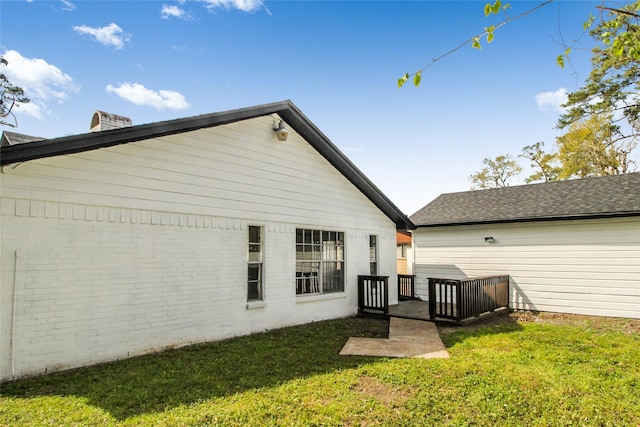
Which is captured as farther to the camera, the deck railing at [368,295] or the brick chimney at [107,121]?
the deck railing at [368,295]

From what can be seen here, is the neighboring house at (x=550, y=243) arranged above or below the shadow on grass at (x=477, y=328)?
above

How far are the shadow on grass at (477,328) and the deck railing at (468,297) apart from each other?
192mm

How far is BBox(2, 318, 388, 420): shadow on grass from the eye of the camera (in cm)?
434

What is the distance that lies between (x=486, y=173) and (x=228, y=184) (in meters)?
33.9

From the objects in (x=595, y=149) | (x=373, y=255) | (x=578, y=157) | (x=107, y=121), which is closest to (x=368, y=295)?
(x=373, y=255)

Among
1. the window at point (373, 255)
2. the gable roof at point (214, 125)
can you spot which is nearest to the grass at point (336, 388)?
the gable roof at point (214, 125)

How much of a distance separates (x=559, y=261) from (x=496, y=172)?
27.4 meters

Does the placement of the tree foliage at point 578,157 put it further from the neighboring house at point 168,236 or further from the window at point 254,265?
the window at point 254,265

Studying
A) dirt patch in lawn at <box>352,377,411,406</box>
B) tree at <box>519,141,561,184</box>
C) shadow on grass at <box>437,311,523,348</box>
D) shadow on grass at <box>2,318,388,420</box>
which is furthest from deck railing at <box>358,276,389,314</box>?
tree at <box>519,141,561,184</box>

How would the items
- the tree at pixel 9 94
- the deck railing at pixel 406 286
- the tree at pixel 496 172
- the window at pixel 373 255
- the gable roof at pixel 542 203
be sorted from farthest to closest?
the tree at pixel 496 172
the tree at pixel 9 94
the deck railing at pixel 406 286
the window at pixel 373 255
the gable roof at pixel 542 203

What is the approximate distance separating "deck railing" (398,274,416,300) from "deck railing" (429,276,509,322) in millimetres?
3280

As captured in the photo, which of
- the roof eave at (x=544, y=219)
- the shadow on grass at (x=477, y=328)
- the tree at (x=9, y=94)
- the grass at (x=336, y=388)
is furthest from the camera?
the tree at (x=9, y=94)

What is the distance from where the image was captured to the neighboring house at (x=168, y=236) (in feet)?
16.6

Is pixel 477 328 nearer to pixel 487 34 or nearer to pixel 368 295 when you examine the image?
pixel 368 295
